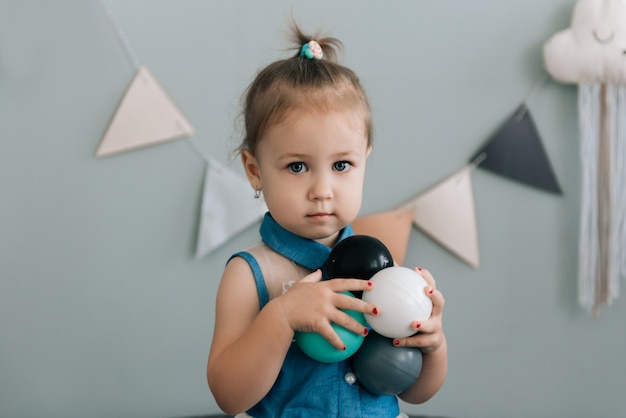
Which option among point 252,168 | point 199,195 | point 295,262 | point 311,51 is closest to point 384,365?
point 295,262

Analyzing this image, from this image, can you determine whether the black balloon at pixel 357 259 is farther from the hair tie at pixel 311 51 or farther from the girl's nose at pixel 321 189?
the hair tie at pixel 311 51

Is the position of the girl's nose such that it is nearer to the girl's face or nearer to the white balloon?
the girl's face

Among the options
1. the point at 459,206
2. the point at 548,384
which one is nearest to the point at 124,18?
the point at 459,206

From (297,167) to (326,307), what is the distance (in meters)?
0.20

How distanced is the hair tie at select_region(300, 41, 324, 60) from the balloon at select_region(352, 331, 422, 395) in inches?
16.1

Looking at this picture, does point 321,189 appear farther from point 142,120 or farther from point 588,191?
point 588,191

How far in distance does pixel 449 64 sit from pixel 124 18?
773 mm

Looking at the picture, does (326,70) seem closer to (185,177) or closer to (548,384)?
(185,177)

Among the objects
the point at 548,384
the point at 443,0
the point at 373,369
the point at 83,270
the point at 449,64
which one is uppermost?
the point at 443,0

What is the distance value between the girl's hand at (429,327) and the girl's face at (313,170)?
0.15 meters

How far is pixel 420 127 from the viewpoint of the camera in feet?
5.65

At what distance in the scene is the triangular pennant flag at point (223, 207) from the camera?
169cm

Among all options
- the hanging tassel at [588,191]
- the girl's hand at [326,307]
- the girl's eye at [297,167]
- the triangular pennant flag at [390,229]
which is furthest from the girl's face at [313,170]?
the hanging tassel at [588,191]

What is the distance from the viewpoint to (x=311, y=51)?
105 cm
